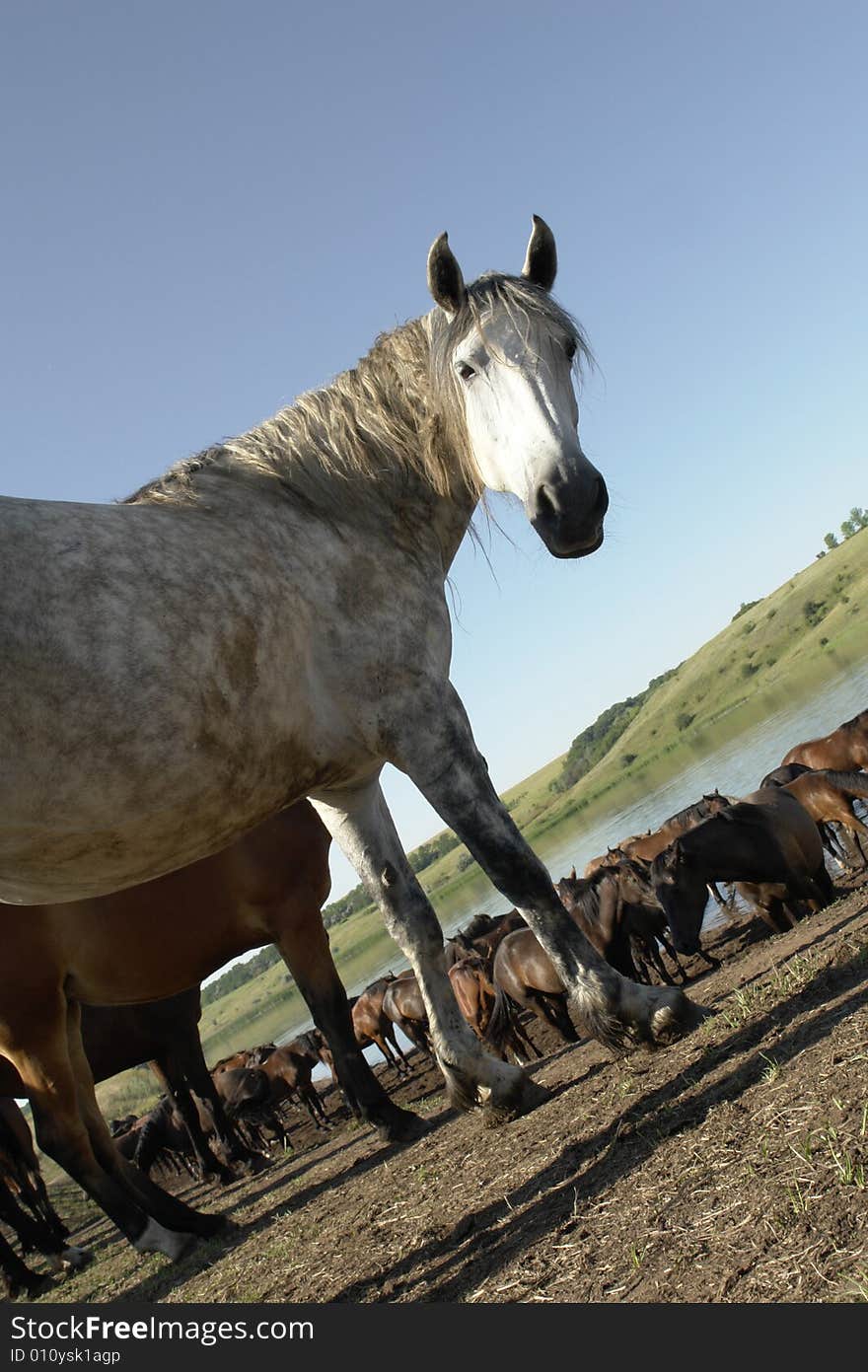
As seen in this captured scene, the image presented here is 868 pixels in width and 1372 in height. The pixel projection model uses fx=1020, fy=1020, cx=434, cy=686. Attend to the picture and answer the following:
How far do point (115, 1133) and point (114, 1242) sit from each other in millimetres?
8865

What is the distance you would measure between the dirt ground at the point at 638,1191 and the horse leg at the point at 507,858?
199 mm

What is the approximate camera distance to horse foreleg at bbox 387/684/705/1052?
13.6 feet

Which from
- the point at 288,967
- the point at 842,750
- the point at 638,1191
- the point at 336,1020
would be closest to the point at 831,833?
the point at 842,750

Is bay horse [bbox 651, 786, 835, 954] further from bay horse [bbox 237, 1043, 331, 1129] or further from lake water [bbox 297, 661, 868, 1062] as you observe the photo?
lake water [bbox 297, 661, 868, 1062]

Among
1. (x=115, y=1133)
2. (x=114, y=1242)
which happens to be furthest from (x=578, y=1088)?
(x=115, y=1133)

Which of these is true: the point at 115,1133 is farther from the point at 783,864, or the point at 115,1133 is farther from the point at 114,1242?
the point at 783,864

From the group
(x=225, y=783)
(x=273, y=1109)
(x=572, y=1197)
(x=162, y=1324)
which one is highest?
(x=225, y=783)

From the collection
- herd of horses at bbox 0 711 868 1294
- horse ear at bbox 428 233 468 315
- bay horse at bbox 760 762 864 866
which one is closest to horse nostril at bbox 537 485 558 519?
horse ear at bbox 428 233 468 315

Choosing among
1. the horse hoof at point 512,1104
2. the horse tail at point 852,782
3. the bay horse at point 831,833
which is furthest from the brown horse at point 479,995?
the horse hoof at point 512,1104

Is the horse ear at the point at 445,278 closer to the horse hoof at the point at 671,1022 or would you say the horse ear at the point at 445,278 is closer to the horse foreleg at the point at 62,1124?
the horse hoof at the point at 671,1022

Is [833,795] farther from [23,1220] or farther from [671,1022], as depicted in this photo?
[23,1220]

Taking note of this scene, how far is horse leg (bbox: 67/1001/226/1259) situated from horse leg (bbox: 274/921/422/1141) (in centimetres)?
135

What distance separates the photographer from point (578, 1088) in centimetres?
469

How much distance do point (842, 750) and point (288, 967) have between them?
33.9ft
